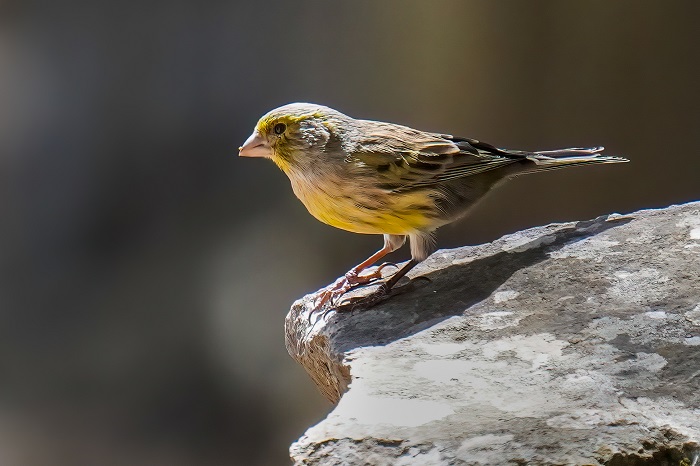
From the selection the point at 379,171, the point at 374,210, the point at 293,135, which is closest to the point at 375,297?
the point at 374,210

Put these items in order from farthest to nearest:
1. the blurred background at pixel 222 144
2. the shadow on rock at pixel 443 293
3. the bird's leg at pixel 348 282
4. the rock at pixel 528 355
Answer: the blurred background at pixel 222 144 < the bird's leg at pixel 348 282 < the shadow on rock at pixel 443 293 < the rock at pixel 528 355

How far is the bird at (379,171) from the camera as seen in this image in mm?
4008

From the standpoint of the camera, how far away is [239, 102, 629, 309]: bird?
13.1 ft

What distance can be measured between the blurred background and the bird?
3.63 metres

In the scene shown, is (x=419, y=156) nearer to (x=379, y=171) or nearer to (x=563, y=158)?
(x=379, y=171)

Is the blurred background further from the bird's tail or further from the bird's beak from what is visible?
the bird's beak

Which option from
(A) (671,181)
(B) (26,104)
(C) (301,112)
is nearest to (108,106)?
(B) (26,104)

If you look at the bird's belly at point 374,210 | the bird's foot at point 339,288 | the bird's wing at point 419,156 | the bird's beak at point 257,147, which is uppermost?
the bird's beak at point 257,147

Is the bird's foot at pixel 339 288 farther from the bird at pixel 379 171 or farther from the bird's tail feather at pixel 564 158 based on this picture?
the bird's tail feather at pixel 564 158

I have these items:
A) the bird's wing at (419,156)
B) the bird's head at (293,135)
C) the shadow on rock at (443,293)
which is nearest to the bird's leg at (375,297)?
the shadow on rock at (443,293)

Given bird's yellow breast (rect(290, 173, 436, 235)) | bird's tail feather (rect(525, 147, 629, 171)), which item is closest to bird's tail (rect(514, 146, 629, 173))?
bird's tail feather (rect(525, 147, 629, 171))

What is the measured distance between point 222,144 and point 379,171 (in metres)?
4.20

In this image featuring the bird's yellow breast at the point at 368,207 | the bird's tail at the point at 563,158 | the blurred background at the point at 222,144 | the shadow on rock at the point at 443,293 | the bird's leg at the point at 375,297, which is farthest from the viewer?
the blurred background at the point at 222,144

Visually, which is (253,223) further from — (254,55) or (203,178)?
(254,55)
